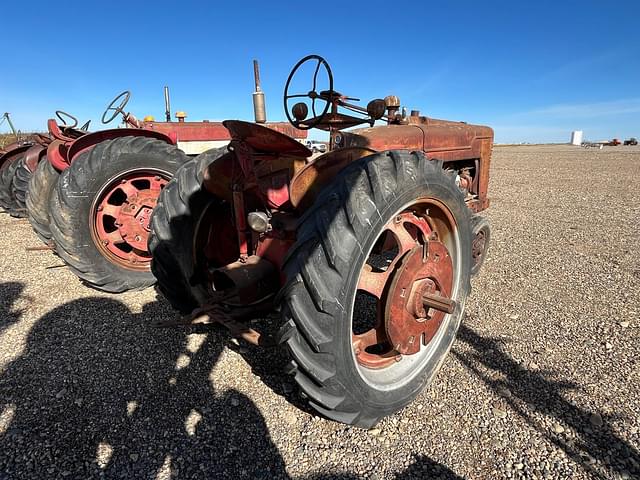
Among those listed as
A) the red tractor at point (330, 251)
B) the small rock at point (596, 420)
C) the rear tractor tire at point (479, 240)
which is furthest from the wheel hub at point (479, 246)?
the small rock at point (596, 420)

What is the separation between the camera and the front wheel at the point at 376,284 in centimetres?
155

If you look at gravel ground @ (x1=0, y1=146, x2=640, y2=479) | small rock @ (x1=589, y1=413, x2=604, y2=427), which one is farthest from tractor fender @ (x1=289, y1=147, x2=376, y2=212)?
small rock @ (x1=589, y1=413, x2=604, y2=427)

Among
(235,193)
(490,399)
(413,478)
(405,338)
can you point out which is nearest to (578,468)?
(490,399)

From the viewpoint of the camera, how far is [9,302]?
364cm

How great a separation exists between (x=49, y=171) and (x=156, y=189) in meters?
2.29

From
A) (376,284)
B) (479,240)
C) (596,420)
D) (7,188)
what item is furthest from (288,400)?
(7,188)

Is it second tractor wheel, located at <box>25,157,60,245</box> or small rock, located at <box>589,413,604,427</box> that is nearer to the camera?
small rock, located at <box>589,413,604,427</box>

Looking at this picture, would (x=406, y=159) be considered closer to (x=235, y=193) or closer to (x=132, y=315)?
(x=235, y=193)

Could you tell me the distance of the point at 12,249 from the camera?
5512 millimetres

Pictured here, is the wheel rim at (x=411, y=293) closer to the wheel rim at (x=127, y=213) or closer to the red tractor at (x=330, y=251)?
the red tractor at (x=330, y=251)

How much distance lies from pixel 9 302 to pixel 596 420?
15.7 ft

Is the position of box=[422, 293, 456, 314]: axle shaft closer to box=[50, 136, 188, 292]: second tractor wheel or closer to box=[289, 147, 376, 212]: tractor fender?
box=[289, 147, 376, 212]: tractor fender

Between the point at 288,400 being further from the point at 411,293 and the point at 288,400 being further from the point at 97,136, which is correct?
the point at 97,136

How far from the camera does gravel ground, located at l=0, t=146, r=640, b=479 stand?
180 centimetres
